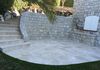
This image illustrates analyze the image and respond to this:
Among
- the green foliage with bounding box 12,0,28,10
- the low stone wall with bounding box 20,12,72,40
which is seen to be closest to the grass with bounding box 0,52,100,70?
the low stone wall with bounding box 20,12,72,40

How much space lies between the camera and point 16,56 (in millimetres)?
8008

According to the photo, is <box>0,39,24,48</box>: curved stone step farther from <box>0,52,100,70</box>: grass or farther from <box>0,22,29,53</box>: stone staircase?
<box>0,52,100,70</box>: grass

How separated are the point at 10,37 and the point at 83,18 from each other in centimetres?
638

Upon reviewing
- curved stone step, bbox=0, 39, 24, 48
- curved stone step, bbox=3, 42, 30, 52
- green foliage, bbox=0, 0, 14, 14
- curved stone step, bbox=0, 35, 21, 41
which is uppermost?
green foliage, bbox=0, 0, 14, 14

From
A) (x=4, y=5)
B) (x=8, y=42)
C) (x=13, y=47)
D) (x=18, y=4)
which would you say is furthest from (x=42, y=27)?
(x=13, y=47)

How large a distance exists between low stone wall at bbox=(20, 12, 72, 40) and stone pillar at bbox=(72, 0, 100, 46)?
67cm

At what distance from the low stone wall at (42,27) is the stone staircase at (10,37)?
1.45ft

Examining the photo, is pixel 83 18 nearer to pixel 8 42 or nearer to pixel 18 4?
pixel 18 4

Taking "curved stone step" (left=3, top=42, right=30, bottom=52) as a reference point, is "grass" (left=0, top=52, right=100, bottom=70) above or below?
below

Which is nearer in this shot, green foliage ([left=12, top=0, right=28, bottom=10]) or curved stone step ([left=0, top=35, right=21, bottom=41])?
curved stone step ([left=0, top=35, right=21, bottom=41])

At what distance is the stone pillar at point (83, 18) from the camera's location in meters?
12.5

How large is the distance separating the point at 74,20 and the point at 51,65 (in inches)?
328

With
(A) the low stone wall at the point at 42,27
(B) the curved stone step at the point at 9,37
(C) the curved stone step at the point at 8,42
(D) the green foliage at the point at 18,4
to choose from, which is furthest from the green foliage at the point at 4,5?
(C) the curved stone step at the point at 8,42

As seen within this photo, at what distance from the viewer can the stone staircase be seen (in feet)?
29.8
